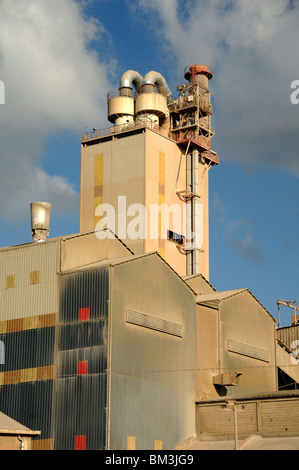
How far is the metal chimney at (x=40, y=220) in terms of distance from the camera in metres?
63.2

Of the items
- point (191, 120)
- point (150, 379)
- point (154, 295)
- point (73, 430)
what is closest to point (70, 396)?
point (73, 430)

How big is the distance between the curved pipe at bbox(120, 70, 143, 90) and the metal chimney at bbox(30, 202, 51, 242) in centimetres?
3016

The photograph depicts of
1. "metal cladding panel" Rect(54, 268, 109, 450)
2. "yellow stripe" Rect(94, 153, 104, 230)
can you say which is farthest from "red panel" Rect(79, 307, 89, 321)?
"yellow stripe" Rect(94, 153, 104, 230)

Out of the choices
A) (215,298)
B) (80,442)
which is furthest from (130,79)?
(80,442)

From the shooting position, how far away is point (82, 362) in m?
53.1

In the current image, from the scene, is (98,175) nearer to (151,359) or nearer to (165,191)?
(165,191)

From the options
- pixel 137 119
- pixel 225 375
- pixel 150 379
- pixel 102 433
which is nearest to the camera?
pixel 102 433

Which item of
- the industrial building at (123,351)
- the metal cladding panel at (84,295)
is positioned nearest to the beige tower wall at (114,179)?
the industrial building at (123,351)

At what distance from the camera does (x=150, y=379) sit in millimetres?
54719

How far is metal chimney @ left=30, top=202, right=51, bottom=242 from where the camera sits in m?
63.2

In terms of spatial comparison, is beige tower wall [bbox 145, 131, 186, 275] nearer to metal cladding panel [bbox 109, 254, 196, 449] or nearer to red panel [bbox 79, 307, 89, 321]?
metal cladding panel [bbox 109, 254, 196, 449]

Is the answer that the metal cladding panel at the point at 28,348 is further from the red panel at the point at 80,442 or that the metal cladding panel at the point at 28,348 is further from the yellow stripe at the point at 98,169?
the yellow stripe at the point at 98,169

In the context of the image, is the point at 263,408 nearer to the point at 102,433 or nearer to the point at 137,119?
the point at 102,433
